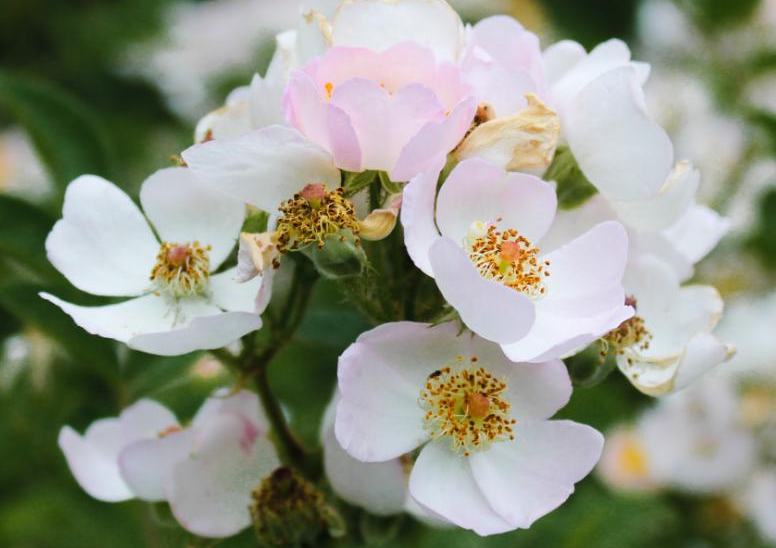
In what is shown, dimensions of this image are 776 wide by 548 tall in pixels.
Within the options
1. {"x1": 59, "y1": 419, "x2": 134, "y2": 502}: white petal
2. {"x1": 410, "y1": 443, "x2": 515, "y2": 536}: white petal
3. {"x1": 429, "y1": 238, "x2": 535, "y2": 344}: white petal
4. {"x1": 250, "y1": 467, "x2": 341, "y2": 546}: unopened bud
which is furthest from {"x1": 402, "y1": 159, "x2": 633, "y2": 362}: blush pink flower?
{"x1": 59, "y1": 419, "x2": 134, "y2": 502}: white petal

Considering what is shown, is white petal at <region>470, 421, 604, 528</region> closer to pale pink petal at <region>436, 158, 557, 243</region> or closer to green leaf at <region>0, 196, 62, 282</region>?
pale pink petal at <region>436, 158, 557, 243</region>

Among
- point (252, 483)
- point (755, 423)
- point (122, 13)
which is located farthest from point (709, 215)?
point (122, 13)

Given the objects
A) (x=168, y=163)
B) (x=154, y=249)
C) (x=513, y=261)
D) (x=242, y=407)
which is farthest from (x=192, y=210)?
(x=168, y=163)

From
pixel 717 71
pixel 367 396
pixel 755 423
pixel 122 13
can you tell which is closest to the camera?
pixel 367 396

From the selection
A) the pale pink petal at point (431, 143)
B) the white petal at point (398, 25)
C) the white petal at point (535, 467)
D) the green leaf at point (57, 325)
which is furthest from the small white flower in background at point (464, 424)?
the green leaf at point (57, 325)

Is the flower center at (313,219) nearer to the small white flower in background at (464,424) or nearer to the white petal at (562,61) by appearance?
the small white flower in background at (464,424)

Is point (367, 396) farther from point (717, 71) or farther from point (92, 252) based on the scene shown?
point (717, 71)
